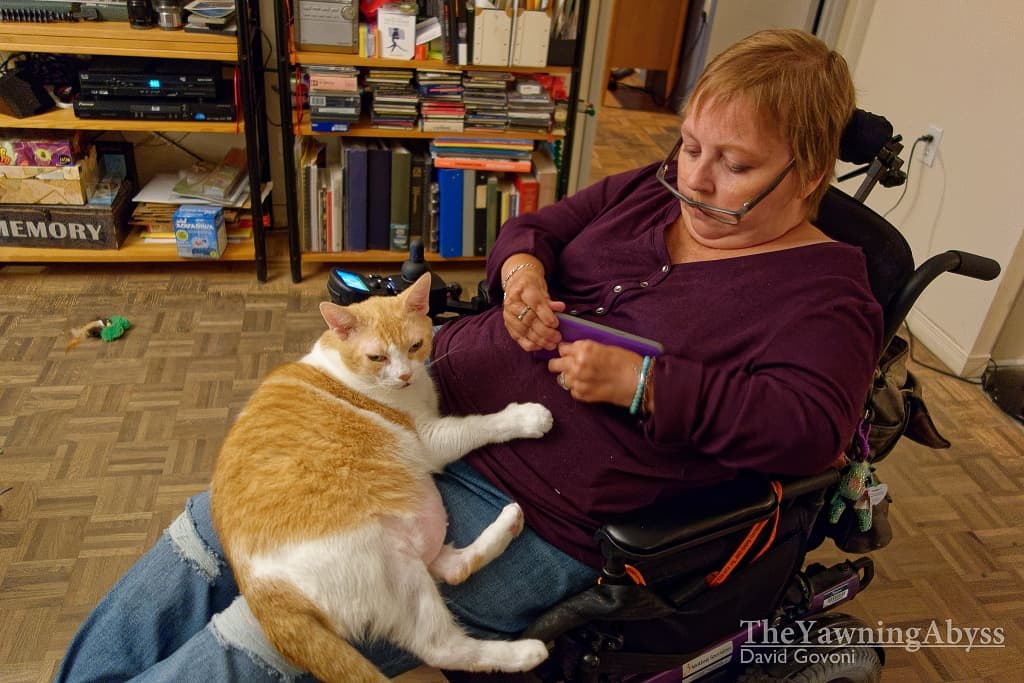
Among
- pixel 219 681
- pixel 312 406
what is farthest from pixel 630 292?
pixel 219 681

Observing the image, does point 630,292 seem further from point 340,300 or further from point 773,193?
point 340,300

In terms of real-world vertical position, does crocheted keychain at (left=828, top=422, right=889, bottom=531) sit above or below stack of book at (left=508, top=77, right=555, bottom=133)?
below

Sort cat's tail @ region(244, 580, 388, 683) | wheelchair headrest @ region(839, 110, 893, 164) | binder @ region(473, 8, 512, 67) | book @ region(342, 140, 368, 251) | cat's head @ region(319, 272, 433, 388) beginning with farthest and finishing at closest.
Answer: book @ region(342, 140, 368, 251) < binder @ region(473, 8, 512, 67) < cat's head @ region(319, 272, 433, 388) < wheelchair headrest @ region(839, 110, 893, 164) < cat's tail @ region(244, 580, 388, 683)

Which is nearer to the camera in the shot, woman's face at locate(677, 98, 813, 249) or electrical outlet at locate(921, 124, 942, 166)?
woman's face at locate(677, 98, 813, 249)

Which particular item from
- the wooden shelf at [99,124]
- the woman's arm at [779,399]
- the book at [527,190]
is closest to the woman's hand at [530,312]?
the woman's arm at [779,399]

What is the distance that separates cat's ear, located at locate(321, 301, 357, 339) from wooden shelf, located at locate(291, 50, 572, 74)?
1.53m

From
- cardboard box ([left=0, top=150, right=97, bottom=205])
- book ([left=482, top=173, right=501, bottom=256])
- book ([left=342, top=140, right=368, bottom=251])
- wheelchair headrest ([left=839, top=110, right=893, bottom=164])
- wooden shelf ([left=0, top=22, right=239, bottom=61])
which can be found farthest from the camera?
book ([left=482, top=173, right=501, bottom=256])

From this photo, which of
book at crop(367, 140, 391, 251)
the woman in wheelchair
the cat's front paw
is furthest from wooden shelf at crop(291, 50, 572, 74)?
the cat's front paw

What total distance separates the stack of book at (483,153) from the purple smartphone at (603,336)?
1716 millimetres

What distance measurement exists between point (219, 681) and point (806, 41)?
1179 millimetres

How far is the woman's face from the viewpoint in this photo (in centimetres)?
108

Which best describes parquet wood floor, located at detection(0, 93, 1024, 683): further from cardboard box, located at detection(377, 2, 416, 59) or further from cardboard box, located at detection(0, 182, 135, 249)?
cardboard box, located at detection(377, 2, 416, 59)

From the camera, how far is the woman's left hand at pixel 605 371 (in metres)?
1.04

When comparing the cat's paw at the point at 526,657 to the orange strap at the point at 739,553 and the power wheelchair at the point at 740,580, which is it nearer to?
→ the power wheelchair at the point at 740,580
